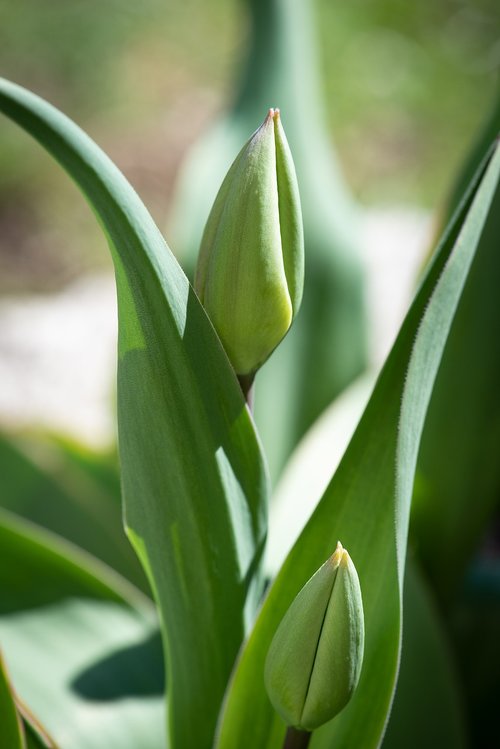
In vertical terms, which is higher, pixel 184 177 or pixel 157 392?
pixel 184 177

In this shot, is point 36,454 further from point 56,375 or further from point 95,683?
point 56,375

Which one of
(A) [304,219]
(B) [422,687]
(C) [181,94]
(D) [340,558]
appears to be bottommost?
(B) [422,687]

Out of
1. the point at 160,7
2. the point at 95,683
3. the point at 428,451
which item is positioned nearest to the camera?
the point at 95,683

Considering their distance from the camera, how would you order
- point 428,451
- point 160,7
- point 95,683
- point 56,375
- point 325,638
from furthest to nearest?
point 160,7 → point 56,375 → point 428,451 → point 95,683 → point 325,638

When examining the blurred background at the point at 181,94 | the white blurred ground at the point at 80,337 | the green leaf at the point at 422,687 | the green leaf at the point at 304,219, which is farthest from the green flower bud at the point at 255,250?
the blurred background at the point at 181,94

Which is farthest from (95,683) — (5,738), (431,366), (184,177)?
(184,177)

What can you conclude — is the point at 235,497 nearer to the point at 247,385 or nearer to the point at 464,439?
the point at 247,385

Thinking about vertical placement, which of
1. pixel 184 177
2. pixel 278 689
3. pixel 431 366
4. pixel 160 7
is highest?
pixel 160 7

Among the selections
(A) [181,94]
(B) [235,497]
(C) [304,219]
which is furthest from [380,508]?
(A) [181,94]
